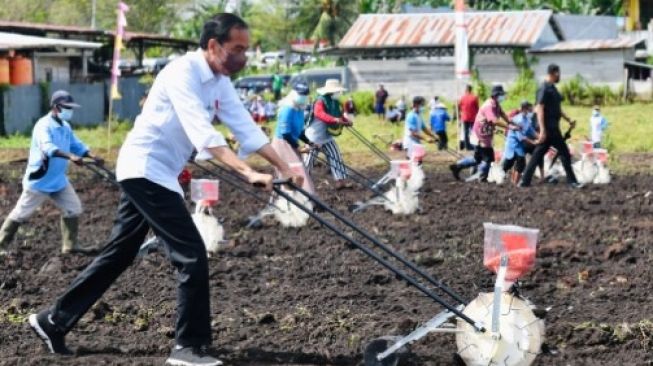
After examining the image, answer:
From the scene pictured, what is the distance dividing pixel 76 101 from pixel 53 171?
87.0 feet

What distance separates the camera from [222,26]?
6465 millimetres

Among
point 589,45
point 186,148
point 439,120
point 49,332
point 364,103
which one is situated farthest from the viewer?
point 364,103

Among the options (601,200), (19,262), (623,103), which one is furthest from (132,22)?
(19,262)

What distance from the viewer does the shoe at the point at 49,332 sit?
707 centimetres

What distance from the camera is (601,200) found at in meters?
17.2

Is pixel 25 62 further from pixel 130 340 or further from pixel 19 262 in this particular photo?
pixel 130 340

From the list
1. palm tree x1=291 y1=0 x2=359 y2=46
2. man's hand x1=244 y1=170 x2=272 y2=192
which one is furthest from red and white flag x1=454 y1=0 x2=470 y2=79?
palm tree x1=291 y1=0 x2=359 y2=46

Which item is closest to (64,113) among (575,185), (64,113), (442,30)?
(64,113)

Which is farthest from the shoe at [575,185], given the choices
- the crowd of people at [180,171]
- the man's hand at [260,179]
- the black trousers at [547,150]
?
the man's hand at [260,179]

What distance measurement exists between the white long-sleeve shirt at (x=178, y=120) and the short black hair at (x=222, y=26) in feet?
0.45

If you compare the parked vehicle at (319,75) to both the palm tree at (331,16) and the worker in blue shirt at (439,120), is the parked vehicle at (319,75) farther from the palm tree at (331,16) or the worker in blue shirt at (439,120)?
the palm tree at (331,16)

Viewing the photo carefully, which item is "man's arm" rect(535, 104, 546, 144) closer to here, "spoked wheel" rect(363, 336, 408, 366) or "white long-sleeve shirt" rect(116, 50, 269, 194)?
"white long-sleeve shirt" rect(116, 50, 269, 194)

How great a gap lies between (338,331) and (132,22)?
58.7 meters

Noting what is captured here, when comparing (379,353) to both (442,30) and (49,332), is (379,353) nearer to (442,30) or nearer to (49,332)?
(49,332)
